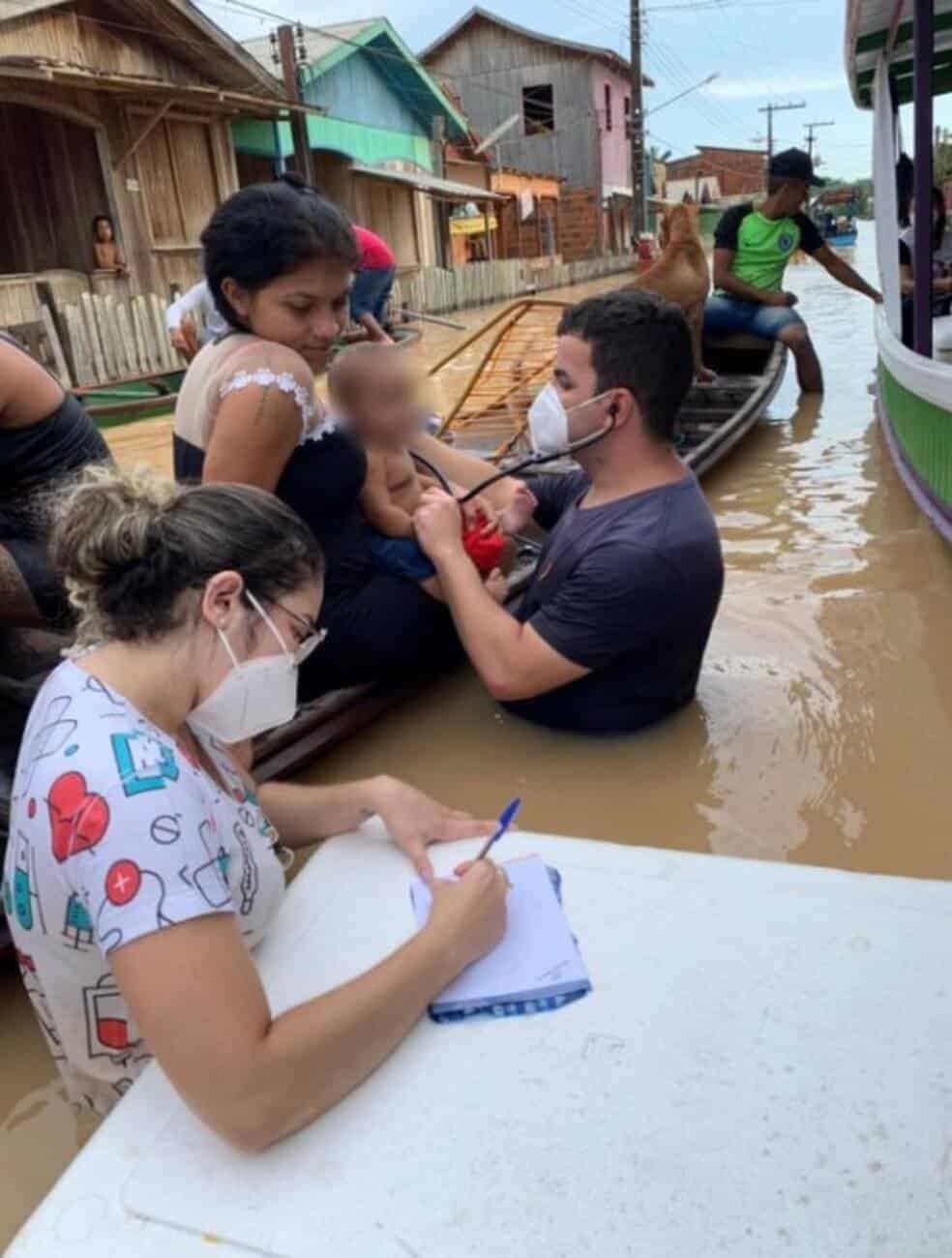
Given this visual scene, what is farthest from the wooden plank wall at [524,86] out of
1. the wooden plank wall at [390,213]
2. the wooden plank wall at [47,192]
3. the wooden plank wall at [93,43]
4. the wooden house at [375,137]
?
the wooden plank wall at [47,192]

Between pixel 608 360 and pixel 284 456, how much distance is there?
2.81 ft

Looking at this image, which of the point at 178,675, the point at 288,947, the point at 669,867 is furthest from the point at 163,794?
the point at 669,867

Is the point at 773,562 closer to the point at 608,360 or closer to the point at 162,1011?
the point at 608,360

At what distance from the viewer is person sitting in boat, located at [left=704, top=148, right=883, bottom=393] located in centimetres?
657

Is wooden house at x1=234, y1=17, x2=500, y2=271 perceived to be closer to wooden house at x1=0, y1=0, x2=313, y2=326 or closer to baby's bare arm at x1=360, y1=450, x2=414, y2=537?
wooden house at x1=0, y1=0, x2=313, y2=326

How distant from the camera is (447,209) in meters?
21.6

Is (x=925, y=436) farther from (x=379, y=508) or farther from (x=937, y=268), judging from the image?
(x=937, y=268)

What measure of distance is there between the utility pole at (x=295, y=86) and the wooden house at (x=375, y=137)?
319mm

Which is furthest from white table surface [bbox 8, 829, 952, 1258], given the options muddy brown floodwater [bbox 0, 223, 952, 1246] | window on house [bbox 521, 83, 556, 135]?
window on house [bbox 521, 83, 556, 135]

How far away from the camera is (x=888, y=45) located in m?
5.21

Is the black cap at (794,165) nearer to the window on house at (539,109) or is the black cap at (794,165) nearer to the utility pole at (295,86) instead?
the utility pole at (295,86)

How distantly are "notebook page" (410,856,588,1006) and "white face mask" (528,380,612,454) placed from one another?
57.0 inches

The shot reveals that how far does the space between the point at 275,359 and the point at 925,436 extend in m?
3.31

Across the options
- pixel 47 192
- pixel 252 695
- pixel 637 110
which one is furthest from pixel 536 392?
pixel 637 110
